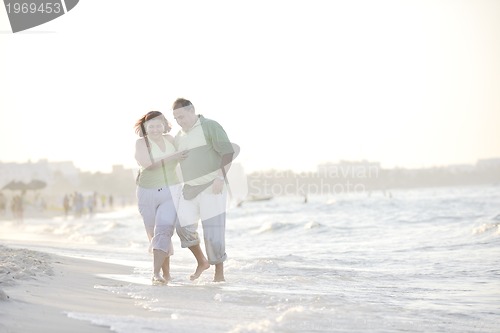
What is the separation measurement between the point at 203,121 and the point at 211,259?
4.63 feet

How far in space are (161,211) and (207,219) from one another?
496 mm

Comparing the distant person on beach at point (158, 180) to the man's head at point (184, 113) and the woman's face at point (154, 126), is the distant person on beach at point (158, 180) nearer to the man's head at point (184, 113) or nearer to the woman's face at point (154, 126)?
the woman's face at point (154, 126)

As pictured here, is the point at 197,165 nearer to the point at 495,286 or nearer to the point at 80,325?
the point at 80,325

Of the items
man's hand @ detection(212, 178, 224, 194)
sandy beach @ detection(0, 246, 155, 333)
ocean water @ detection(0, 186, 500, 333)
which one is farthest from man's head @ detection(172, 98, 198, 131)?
sandy beach @ detection(0, 246, 155, 333)

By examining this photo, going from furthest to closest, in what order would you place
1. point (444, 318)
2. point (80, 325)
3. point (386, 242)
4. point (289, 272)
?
point (386, 242)
point (289, 272)
point (444, 318)
point (80, 325)

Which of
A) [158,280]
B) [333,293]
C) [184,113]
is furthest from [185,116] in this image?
[333,293]

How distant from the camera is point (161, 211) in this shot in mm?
5902

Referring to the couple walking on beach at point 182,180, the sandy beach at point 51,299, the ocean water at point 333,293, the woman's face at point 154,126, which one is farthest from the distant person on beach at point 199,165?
the sandy beach at point 51,299

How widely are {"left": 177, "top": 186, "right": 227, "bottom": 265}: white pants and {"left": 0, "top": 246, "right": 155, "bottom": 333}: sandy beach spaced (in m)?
0.86

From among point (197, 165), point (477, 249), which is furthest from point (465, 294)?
point (477, 249)

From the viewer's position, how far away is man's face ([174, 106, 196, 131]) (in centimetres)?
600

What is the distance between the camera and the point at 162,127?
5.87 metres

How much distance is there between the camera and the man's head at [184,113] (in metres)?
6.00

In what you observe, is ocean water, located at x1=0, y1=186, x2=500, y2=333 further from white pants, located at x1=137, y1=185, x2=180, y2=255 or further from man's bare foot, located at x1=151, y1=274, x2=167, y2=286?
white pants, located at x1=137, y1=185, x2=180, y2=255
